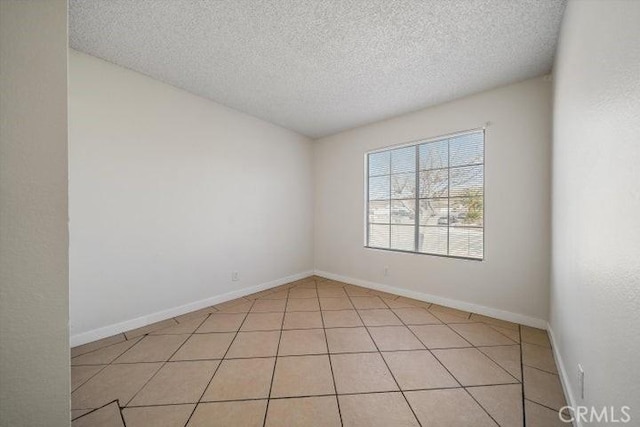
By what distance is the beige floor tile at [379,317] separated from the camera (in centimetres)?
253

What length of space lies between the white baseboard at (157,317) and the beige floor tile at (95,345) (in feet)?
0.14

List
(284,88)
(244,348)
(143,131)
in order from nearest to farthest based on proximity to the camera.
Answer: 1. (244,348)
2. (143,131)
3. (284,88)

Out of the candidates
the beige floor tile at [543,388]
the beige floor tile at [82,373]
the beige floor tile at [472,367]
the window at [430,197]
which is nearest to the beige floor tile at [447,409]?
the beige floor tile at [472,367]

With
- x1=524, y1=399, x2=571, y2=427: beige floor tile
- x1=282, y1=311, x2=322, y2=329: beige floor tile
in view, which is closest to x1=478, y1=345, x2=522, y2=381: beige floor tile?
x1=524, y1=399, x2=571, y2=427: beige floor tile

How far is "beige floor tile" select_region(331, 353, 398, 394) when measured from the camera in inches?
62.5

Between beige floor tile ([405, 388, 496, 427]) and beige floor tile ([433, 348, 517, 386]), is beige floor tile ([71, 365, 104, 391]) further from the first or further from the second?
beige floor tile ([433, 348, 517, 386])

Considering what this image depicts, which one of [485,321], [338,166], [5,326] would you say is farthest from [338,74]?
[485,321]

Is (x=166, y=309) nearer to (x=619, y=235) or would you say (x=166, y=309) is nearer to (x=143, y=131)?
(x=143, y=131)

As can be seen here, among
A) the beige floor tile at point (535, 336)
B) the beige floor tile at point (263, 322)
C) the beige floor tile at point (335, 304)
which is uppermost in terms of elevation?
the beige floor tile at point (535, 336)

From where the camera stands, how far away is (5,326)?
0.75m

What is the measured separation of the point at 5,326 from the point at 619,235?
2116 mm

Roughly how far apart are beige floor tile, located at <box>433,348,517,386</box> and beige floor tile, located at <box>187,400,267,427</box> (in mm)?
1380

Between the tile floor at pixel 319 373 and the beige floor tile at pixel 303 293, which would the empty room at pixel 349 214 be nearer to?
the tile floor at pixel 319 373

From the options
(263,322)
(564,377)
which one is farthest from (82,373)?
(564,377)
